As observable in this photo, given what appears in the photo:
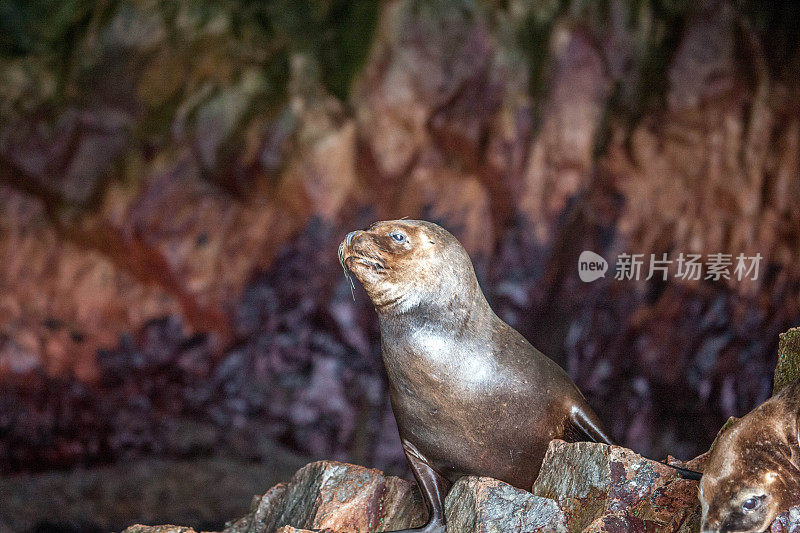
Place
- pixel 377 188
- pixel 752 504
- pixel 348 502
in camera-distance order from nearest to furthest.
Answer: pixel 752 504 → pixel 348 502 → pixel 377 188

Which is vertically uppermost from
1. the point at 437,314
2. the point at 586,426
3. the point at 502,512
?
the point at 437,314

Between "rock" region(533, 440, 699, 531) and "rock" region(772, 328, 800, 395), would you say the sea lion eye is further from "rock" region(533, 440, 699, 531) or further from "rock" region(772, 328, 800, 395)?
"rock" region(772, 328, 800, 395)

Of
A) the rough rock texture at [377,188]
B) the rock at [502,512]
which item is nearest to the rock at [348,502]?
the rock at [502,512]

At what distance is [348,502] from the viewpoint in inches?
81.1

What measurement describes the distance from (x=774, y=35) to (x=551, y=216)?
184 centimetres

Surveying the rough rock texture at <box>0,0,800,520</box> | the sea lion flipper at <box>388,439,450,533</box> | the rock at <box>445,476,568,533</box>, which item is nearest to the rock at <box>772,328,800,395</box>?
the rock at <box>445,476,568,533</box>

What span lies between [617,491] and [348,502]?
2.71 feet

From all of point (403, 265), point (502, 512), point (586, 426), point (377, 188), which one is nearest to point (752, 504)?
point (502, 512)

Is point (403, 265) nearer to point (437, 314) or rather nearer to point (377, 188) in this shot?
point (437, 314)

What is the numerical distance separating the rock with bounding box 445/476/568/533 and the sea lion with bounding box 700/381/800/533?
40 cm

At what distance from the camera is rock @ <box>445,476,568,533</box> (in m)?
1.63

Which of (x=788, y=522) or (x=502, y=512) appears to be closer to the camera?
(x=788, y=522)

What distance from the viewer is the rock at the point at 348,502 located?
203cm

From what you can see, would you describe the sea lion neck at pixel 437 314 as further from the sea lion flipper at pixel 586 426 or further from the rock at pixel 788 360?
the rock at pixel 788 360
